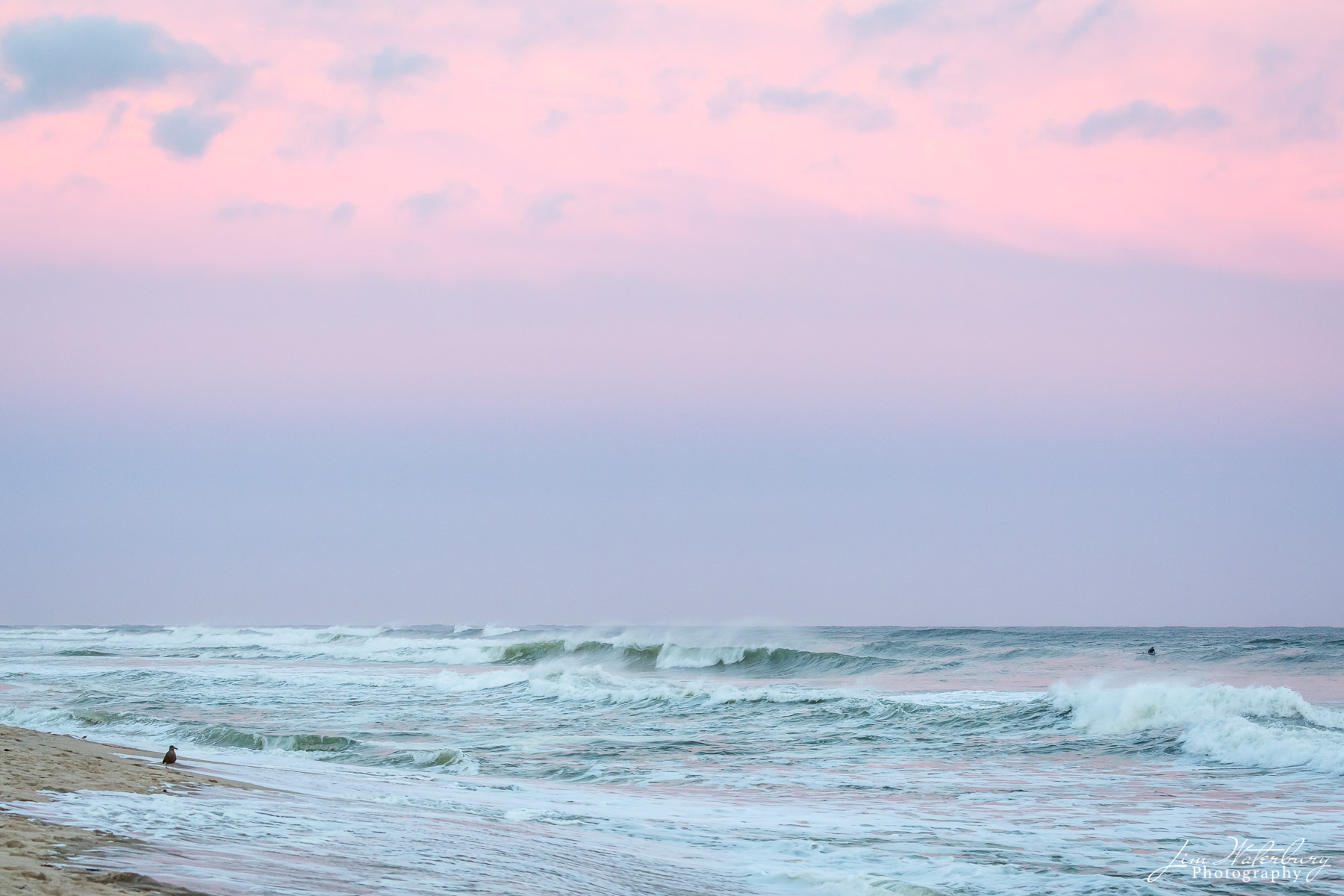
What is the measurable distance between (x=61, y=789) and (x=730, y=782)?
7.01 metres

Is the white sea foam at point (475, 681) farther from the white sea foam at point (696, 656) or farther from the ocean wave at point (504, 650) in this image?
the white sea foam at point (696, 656)

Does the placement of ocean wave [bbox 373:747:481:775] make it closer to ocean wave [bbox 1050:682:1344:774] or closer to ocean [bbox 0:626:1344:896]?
ocean [bbox 0:626:1344:896]

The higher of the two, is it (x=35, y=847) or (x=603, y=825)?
(x=35, y=847)

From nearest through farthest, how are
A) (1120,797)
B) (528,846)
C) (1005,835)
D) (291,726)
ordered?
1. (528,846)
2. (1005,835)
3. (1120,797)
4. (291,726)

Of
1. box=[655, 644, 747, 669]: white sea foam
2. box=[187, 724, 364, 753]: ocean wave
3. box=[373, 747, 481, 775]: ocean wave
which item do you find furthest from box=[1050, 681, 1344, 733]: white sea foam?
box=[655, 644, 747, 669]: white sea foam

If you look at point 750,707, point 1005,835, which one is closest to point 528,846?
point 1005,835

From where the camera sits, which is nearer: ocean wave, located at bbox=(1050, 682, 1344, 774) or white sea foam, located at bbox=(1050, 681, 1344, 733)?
ocean wave, located at bbox=(1050, 682, 1344, 774)

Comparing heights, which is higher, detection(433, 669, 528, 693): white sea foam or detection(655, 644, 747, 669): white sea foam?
detection(433, 669, 528, 693): white sea foam

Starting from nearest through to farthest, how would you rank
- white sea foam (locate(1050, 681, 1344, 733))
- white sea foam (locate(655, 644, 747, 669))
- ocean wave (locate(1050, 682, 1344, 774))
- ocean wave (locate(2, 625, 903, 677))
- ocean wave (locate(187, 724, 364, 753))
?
ocean wave (locate(1050, 682, 1344, 774)), ocean wave (locate(187, 724, 364, 753)), white sea foam (locate(1050, 681, 1344, 733)), ocean wave (locate(2, 625, 903, 677)), white sea foam (locate(655, 644, 747, 669))

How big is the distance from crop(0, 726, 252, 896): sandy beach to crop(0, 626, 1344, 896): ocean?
11.9 inches

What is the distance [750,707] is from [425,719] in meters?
6.25

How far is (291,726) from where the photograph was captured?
1761 centimetres

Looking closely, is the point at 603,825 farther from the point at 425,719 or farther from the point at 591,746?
the point at 425,719

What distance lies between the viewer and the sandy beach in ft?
16.7
